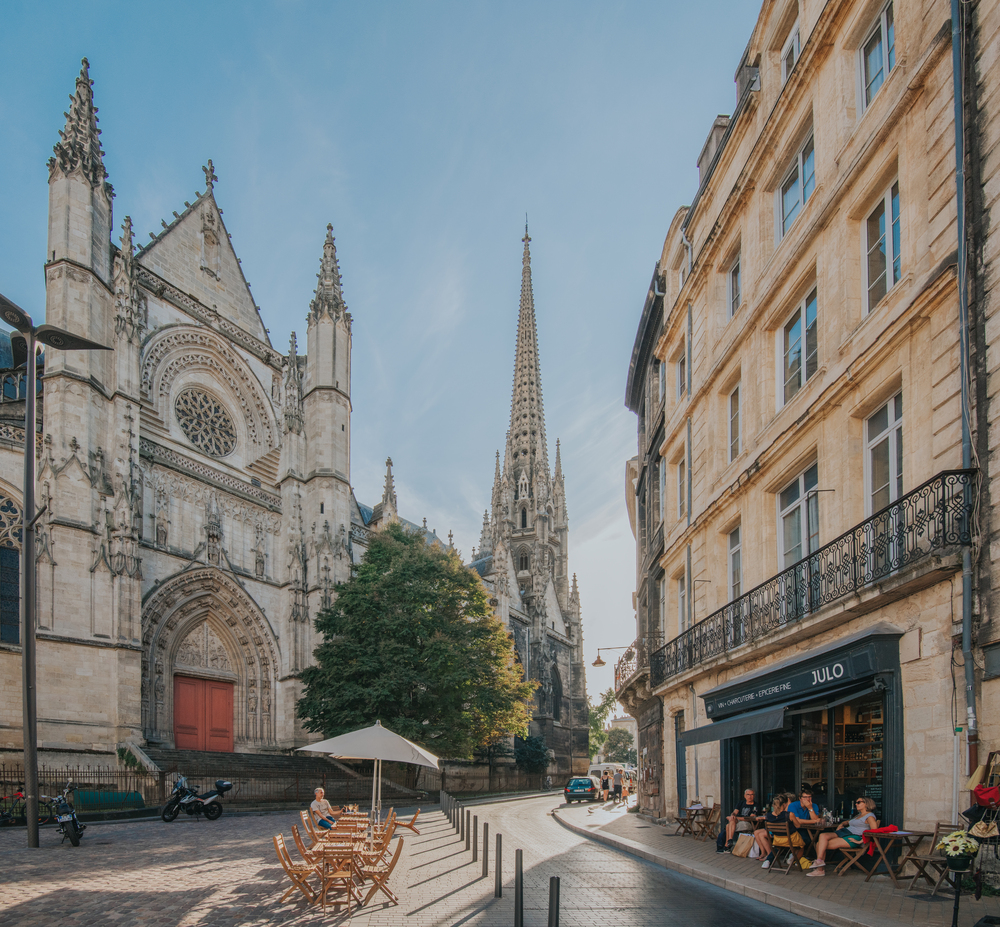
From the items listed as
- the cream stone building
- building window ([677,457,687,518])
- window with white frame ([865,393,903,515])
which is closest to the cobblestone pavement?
the cream stone building

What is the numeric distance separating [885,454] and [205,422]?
2923 cm

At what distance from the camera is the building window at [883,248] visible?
10797mm

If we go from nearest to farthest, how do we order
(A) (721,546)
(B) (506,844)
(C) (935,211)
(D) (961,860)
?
(D) (961,860) < (C) (935,211) < (B) (506,844) < (A) (721,546)

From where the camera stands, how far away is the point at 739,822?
13016 millimetres

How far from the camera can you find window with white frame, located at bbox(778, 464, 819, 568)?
12.7 m

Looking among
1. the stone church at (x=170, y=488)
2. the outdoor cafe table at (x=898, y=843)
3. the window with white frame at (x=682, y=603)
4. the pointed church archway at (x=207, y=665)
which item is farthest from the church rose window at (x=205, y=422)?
the outdoor cafe table at (x=898, y=843)

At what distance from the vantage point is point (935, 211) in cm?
966

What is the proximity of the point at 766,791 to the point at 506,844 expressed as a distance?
4.48 meters

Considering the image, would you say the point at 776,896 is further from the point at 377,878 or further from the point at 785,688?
the point at 377,878

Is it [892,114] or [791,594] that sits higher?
[892,114]

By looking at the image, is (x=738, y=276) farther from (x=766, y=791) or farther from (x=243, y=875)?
(x=243, y=875)

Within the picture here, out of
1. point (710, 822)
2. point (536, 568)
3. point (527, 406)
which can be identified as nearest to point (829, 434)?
point (710, 822)

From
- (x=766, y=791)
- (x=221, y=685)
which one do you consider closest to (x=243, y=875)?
(x=766, y=791)

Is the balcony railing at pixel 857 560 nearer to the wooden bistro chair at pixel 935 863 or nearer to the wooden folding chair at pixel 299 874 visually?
the wooden bistro chair at pixel 935 863
